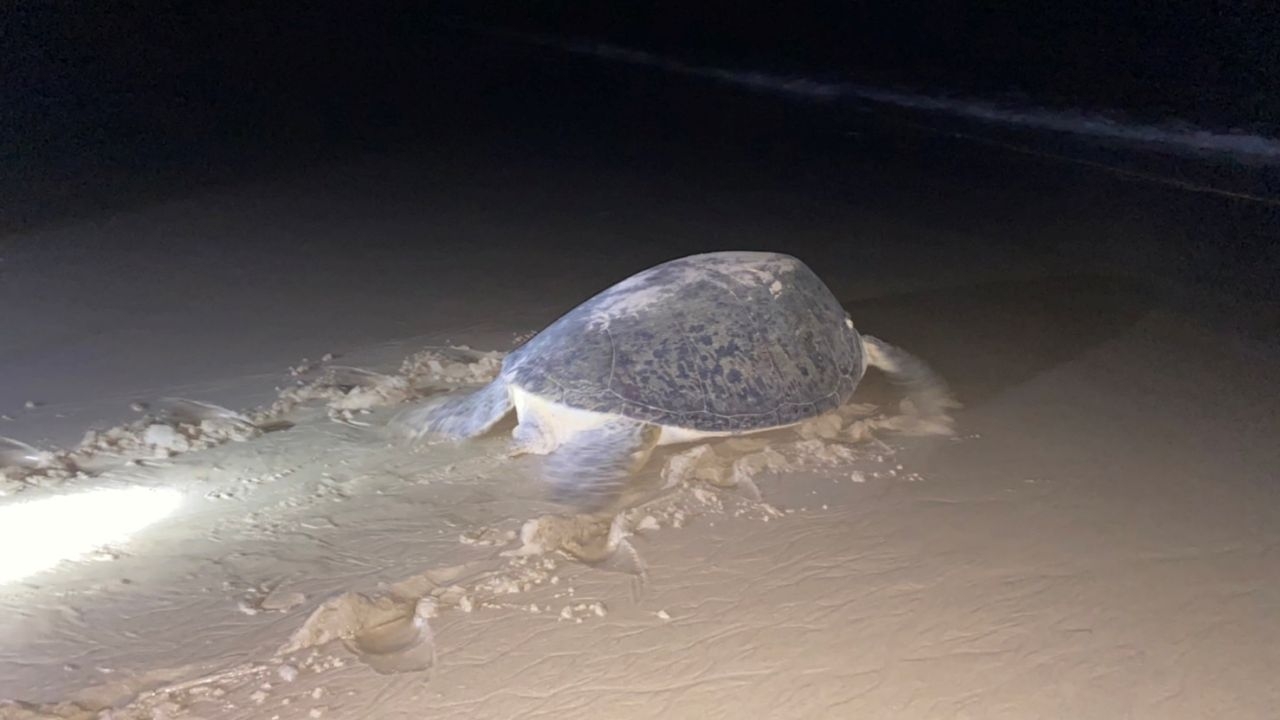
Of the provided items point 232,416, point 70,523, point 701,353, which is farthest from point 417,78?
point 70,523

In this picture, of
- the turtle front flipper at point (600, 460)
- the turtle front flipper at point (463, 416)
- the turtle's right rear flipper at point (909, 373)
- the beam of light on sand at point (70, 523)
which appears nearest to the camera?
the beam of light on sand at point (70, 523)

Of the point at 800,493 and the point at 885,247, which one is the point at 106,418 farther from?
the point at 885,247

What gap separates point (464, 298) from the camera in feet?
19.8

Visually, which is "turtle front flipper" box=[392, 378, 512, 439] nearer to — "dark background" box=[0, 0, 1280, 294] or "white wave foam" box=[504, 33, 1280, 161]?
"dark background" box=[0, 0, 1280, 294]

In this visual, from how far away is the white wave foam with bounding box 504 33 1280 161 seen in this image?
10.7 metres

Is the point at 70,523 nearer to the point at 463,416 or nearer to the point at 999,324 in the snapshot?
the point at 463,416

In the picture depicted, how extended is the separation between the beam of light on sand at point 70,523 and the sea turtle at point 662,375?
3.50ft

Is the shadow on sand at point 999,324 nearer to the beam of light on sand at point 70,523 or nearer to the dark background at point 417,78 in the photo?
the dark background at point 417,78

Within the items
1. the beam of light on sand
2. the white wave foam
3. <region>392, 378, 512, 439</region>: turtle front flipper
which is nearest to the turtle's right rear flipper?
<region>392, 378, 512, 439</region>: turtle front flipper

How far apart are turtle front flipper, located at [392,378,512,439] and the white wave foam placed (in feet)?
31.3

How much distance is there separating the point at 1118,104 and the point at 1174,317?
30.1 feet

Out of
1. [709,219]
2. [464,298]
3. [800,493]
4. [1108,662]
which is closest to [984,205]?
[709,219]

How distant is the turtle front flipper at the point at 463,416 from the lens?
397cm

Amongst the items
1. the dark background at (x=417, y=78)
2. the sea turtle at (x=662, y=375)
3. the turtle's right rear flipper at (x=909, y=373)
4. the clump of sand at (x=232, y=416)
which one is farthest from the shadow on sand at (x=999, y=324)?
the clump of sand at (x=232, y=416)
